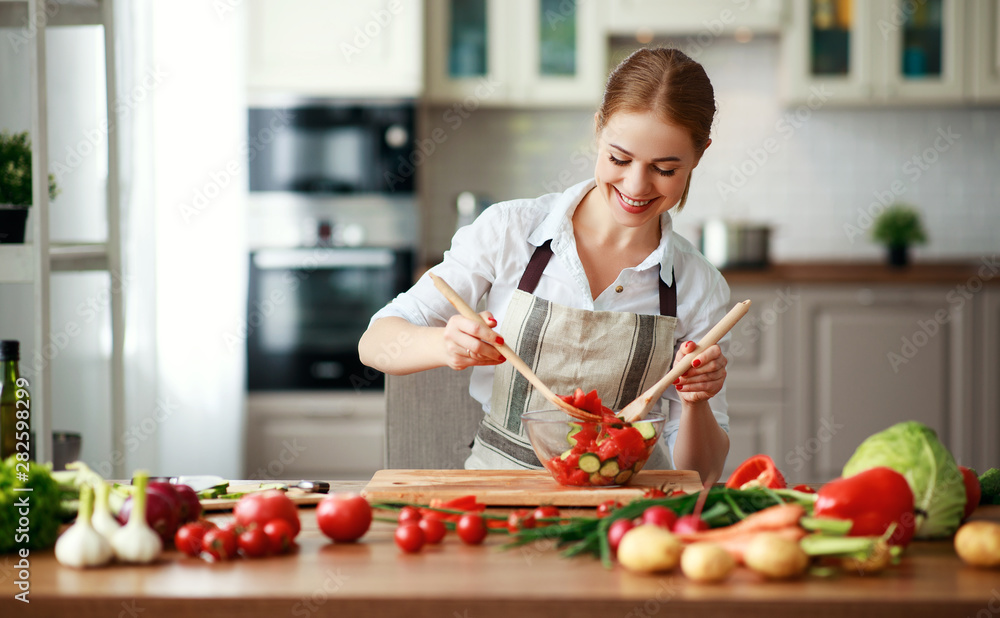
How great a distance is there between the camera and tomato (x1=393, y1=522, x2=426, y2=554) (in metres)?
0.98

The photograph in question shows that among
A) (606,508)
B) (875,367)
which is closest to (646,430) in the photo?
(606,508)

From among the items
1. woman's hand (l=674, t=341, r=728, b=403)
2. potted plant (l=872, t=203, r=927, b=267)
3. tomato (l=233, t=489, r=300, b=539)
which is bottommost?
tomato (l=233, t=489, r=300, b=539)

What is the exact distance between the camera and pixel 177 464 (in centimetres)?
323

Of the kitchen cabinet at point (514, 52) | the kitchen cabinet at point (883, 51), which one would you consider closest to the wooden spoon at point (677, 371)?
the kitchen cabinet at point (514, 52)

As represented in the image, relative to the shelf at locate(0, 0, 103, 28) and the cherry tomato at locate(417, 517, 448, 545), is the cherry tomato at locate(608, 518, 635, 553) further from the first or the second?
the shelf at locate(0, 0, 103, 28)

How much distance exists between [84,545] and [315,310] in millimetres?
2637

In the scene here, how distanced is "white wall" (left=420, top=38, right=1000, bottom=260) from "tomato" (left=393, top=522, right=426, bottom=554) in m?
3.05

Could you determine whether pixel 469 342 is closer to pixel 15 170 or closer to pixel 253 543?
pixel 253 543

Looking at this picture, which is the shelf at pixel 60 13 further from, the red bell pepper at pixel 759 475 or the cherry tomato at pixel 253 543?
the red bell pepper at pixel 759 475

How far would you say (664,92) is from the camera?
4.80ft

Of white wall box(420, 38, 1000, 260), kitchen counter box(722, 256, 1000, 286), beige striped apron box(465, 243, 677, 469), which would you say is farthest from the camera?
white wall box(420, 38, 1000, 260)

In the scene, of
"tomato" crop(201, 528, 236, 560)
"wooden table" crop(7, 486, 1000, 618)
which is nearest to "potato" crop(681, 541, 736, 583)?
"wooden table" crop(7, 486, 1000, 618)

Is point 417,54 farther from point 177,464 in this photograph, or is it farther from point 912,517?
point 912,517

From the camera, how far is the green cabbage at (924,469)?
3.23ft
